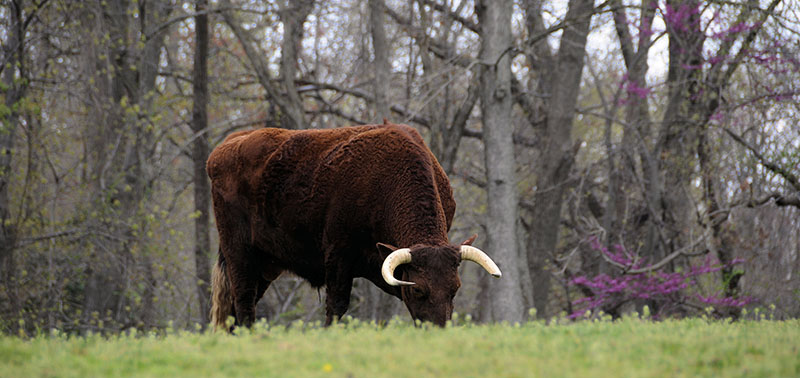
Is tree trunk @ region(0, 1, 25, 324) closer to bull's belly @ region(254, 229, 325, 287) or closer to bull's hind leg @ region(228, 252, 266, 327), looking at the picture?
bull's hind leg @ region(228, 252, 266, 327)

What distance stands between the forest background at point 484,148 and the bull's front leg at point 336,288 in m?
6.88

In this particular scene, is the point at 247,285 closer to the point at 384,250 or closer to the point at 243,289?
the point at 243,289

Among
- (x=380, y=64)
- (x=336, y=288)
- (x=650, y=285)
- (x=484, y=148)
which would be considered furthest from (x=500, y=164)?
(x=336, y=288)

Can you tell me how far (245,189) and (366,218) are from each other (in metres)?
1.91

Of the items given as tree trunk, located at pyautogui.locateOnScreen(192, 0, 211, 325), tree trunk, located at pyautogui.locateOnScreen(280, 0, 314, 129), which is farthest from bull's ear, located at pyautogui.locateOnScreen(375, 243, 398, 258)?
tree trunk, located at pyautogui.locateOnScreen(192, 0, 211, 325)

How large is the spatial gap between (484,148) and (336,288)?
8.61m

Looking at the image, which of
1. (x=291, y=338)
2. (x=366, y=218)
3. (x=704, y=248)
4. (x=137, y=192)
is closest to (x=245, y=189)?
(x=366, y=218)

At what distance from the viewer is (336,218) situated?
8.63 m

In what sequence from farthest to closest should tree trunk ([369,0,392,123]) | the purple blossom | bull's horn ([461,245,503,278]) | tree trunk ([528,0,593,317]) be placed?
tree trunk ([528,0,593,317]), tree trunk ([369,0,392,123]), the purple blossom, bull's horn ([461,245,503,278])

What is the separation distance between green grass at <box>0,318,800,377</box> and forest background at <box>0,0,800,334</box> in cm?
A: 860

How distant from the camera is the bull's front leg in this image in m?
8.62

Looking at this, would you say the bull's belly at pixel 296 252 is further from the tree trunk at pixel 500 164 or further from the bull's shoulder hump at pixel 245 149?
the tree trunk at pixel 500 164

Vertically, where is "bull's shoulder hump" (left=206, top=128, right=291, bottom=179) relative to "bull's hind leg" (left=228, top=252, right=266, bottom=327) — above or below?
above

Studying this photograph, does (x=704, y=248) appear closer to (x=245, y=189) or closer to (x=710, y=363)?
(x=245, y=189)
